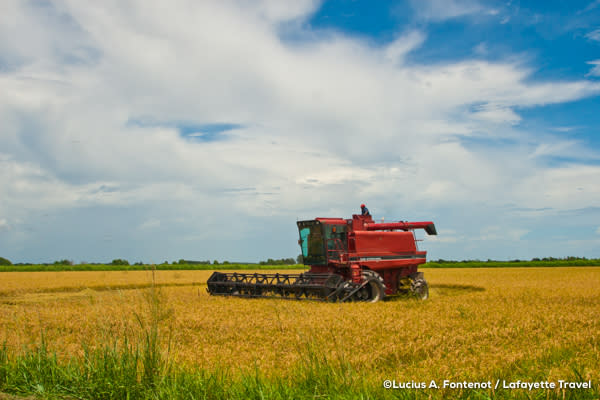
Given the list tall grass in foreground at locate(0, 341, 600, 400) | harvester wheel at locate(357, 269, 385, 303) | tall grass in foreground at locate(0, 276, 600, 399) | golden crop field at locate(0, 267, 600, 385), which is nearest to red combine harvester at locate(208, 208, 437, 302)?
harvester wheel at locate(357, 269, 385, 303)

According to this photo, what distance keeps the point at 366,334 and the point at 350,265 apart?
628 centimetres

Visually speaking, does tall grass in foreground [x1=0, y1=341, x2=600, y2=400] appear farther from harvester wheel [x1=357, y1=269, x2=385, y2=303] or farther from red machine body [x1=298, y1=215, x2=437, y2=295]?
red machine body [x1=298, y1=215, x2=437, y2=295]

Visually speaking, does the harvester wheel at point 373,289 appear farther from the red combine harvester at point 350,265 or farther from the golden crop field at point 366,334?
the golden crop field at point 366,334

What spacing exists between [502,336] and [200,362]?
556 centimetres

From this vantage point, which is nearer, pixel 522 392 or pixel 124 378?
pixel 522 392

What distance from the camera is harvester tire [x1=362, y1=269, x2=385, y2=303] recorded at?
566 inches

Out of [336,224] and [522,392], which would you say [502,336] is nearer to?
[522,392]

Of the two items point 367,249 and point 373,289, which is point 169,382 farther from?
point 367,249

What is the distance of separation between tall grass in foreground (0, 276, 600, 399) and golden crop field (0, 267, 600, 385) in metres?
0.18

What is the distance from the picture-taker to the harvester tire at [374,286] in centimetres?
1438

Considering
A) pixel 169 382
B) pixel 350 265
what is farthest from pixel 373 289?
pixel 169 382

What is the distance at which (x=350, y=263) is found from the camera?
1480cm

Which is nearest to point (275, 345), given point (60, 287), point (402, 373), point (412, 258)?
point (402, 373)

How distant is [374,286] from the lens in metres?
14.6
